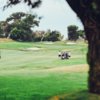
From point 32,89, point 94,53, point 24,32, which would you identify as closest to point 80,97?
point 94,53

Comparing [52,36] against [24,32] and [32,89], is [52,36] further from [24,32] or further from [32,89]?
[32,89]

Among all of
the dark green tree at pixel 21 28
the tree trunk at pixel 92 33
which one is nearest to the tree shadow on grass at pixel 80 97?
the tree trunk at pixel 92 33

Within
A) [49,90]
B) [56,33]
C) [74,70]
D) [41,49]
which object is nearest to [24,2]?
[49,90]

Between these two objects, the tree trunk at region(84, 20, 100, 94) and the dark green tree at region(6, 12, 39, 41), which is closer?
the tree trunk at region(84, 20, 100, 94)

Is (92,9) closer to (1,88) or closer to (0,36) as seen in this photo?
(1,88)

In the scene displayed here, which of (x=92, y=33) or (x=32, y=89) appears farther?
(x=32, y=89)

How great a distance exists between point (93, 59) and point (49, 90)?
4.94 metres

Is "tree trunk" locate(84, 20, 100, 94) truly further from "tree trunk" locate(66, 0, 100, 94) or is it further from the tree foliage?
the tree foliage

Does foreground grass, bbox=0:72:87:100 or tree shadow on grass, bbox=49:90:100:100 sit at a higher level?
tree shadow on grass, bbox=49:90:100:100

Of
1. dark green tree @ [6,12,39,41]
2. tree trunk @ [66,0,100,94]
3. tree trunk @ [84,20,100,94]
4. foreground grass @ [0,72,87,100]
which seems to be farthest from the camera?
dark green tree @ [6,12,39,41]

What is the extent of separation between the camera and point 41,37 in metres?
81.7

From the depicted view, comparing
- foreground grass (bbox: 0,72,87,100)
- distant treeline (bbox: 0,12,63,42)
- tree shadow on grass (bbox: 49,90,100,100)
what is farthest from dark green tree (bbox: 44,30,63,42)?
tree shadow on grass (bbox: 49,90,100,100)

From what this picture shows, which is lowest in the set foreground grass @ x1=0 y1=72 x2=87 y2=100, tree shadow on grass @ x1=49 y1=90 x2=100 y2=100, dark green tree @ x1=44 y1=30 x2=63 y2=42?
foreground grass @ x1=0 y1=72 x2=87 y2=100

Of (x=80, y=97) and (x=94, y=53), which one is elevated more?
(x=94, y=53)
